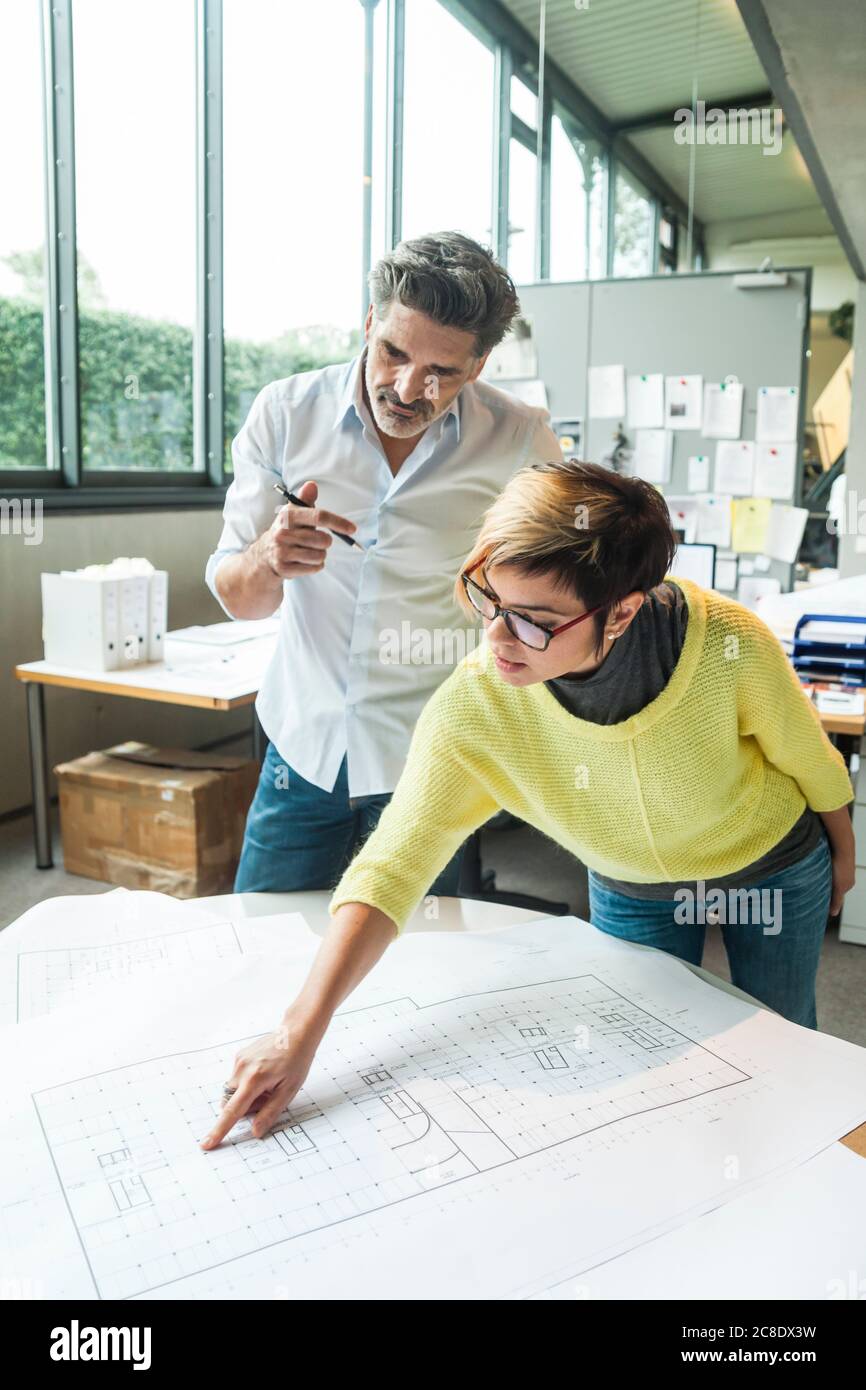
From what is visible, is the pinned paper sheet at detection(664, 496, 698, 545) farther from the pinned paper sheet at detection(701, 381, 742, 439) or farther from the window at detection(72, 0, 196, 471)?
the window at detection(72, 0, 196, 471)

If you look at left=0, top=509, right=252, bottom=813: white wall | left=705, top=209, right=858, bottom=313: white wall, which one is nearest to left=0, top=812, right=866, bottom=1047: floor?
left=0, top=509, right=252, bottom=813: white wall

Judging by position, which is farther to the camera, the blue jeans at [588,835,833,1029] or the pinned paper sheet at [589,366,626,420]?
the pinned paper sheet at [589,366,626,420]

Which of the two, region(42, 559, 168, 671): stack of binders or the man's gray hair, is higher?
the man's gray hair

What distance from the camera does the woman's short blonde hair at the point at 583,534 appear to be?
1.03m

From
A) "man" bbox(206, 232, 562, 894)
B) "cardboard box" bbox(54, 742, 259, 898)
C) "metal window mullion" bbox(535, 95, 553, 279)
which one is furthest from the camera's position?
"metal window mullion" bbox(535, 95, 553, 279)

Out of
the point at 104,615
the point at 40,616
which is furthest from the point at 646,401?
the point at 40,616

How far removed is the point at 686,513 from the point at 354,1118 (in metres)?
3.81

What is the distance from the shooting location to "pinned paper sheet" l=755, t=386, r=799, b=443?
163 inches

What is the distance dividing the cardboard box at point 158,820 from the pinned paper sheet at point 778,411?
7.96ft

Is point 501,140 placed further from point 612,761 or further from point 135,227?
point 612,761

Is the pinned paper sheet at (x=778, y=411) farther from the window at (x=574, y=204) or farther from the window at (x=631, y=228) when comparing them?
the window at (x=631, y=228)

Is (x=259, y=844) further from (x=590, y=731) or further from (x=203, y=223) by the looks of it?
(x=203, y=223)

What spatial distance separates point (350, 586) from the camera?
5.27ft

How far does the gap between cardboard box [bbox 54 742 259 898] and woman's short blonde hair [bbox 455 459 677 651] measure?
2217mm
